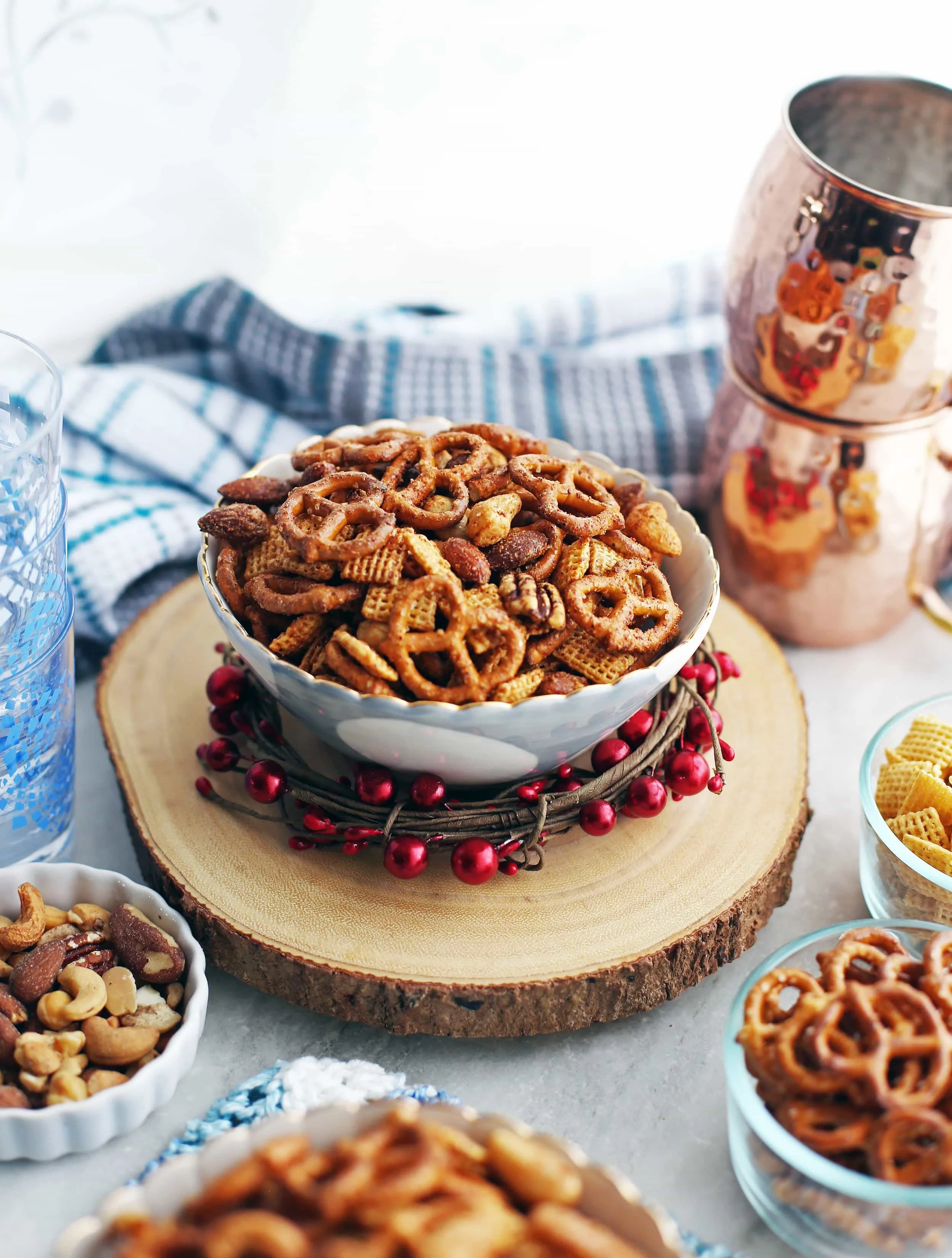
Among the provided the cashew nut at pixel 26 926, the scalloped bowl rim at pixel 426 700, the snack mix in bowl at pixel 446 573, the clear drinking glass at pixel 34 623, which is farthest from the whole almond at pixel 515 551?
the cashew nut at pixel 26 926

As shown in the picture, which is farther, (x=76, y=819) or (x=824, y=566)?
(x=824, y=566)

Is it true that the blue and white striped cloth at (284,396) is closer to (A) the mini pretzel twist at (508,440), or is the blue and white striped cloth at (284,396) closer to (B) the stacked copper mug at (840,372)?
(B) the stacked copper mug at (840,372)

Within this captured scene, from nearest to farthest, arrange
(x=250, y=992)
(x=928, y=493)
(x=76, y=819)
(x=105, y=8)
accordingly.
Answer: (x=250, y=992), (x=76, y=819), (x=928, y=493), (x=105, y=8)

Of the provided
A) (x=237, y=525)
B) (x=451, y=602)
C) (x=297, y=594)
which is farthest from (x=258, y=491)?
(x=451, y=602)

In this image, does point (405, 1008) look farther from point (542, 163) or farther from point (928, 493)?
point (542, 163)

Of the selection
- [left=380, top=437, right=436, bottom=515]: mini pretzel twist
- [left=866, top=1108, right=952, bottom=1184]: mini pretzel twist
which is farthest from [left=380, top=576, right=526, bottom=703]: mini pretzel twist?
[left=866, top=1108, right=952, bottom=1184]: mini pretzel twist

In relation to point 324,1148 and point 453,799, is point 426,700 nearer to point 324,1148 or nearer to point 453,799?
point 453,799

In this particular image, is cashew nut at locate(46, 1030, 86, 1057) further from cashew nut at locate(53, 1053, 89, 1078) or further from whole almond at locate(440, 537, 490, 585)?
whole almond at locate(440, 537, 490, 585)

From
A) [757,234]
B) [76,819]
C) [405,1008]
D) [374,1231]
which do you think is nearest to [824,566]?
[757,234]
